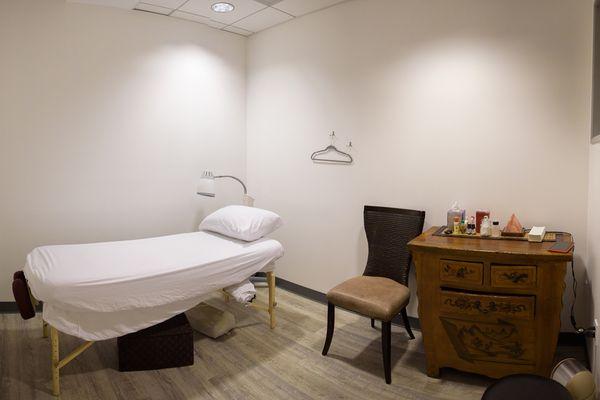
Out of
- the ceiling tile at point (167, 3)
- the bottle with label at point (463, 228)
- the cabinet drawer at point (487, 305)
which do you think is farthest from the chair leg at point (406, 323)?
the ceiling tile at point (167, 3)

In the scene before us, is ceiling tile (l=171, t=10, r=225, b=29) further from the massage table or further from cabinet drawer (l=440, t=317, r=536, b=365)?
cabinet drawer (l=440, t=317, r=536, b=365)

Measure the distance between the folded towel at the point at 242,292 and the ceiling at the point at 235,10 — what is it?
7.30ft

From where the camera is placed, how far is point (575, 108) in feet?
7.51

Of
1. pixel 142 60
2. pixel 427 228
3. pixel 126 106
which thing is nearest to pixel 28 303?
pixel 126 106

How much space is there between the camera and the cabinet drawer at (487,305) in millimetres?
2018

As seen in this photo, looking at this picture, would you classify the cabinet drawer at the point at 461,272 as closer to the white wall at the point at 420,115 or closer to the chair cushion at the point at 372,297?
the chair cushion at the point at 372,297

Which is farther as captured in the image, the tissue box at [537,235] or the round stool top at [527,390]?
the tissue box at [537,235]

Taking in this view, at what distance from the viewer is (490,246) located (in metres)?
2.13

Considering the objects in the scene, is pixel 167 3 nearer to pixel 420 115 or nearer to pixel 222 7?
pixel 222 7

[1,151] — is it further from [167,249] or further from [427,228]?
[427,228]

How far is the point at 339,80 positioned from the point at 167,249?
1.90 m

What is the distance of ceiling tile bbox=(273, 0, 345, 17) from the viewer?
10.4 ft

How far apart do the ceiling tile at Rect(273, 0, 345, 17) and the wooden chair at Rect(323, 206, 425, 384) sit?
169 centimetres

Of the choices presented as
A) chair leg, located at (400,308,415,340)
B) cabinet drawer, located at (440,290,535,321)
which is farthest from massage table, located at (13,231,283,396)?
cabinet drawer, located at (440,290,535,321)
